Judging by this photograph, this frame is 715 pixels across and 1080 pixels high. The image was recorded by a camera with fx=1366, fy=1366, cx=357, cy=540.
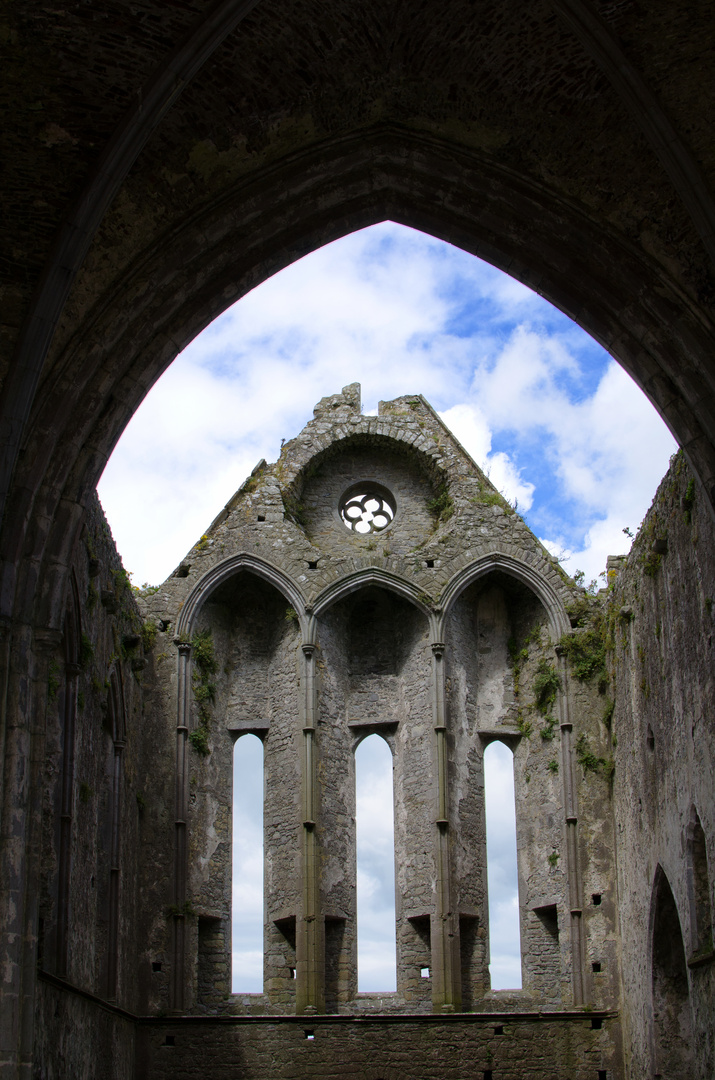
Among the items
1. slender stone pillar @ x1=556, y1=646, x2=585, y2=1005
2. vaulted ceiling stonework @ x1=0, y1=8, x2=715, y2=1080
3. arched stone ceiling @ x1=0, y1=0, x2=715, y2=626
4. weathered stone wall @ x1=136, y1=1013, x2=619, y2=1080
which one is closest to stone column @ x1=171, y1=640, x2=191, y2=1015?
weathered stone wall @ x1=136, y1=1013, x2=619, y2=1080

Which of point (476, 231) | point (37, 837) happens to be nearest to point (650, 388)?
point (476, 231)

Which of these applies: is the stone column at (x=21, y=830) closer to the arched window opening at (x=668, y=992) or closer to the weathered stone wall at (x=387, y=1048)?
the arched window opening at (x=668, y=992)

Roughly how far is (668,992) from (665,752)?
2.28 meters

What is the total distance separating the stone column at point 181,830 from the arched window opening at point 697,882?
19.5ft

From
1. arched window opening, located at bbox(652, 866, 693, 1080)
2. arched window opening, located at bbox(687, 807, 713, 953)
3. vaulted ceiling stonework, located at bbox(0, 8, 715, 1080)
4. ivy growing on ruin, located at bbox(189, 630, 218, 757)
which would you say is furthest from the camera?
ivy growing on ruin, located at bbox(189, 630, 218, 757)

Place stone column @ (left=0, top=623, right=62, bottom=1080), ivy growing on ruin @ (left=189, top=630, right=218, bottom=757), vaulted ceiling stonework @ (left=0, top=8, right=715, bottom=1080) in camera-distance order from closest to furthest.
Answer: stone column @ (left=0, top=623, right=62, bottom=1080), vaulted ceiling stonework @ (left=0, top=8, right=715, bottom=1080), ivy growing on ruin @ (left=189, top=630, right=218, bottom=757)

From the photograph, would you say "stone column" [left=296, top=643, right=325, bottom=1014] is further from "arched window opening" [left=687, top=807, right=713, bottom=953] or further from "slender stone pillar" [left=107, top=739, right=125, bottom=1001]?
"arched window opening" [left=687, top=807, right=713, bottom=953]

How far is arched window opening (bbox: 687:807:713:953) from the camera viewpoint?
35.3 feet

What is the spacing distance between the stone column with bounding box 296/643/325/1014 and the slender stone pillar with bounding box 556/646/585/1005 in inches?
106

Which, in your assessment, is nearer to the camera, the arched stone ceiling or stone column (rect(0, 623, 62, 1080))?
stone column (rect(0, 623, 62, 1080))

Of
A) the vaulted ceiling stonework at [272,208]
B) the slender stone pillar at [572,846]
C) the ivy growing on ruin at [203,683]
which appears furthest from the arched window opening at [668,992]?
the ivy growing on ruin at [203,683]

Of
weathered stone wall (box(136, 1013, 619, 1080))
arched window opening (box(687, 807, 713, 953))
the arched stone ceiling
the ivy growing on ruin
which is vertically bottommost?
weathered stone wall (box(136, 1013, 619, 1080))

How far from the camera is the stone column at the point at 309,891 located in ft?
47.3

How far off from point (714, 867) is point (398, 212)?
17.6ft
